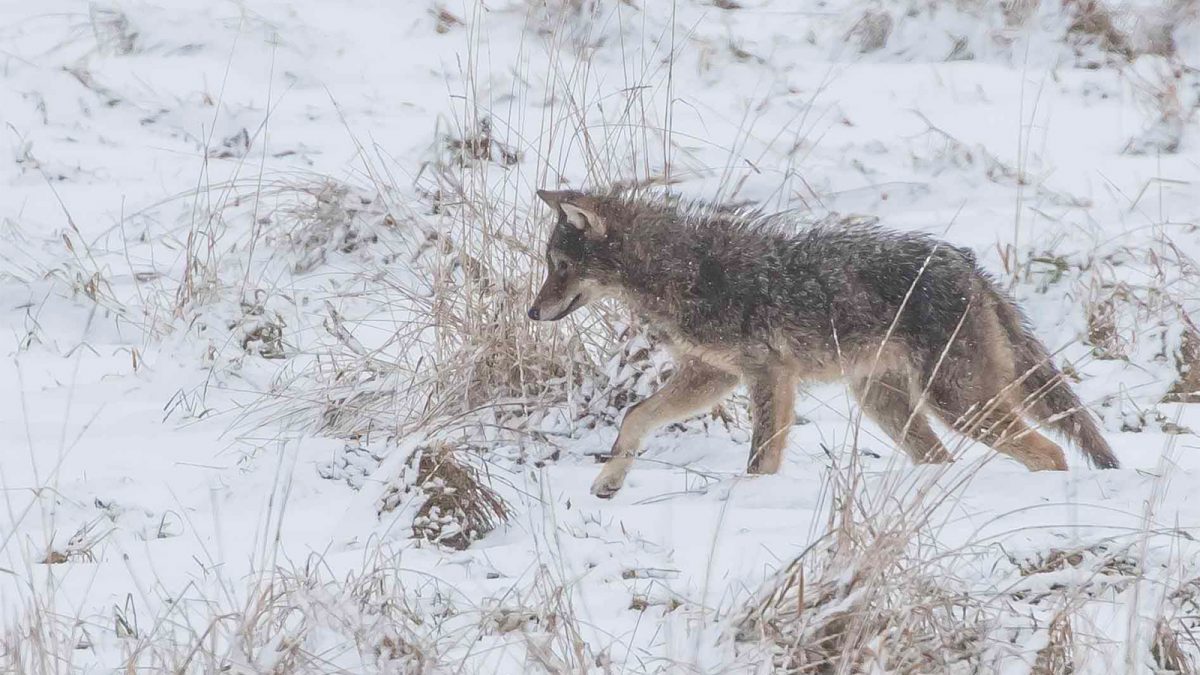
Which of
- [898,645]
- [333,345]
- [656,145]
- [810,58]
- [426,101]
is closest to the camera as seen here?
[898,645]

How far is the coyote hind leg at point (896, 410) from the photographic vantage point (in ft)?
20.6

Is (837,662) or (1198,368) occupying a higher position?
(837,662)

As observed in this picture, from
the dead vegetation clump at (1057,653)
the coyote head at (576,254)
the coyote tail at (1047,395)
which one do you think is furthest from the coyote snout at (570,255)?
the dead vegetation clump at (1057,653)

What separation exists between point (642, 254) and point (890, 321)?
42.4 inches

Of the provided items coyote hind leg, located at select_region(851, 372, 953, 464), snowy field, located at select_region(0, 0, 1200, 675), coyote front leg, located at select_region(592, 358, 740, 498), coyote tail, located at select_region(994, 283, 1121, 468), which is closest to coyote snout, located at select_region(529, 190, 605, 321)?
snowy field, located at select_region(0, 0, 1200, 675)

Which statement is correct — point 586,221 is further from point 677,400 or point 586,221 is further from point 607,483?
point 607,483

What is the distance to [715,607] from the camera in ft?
13.5

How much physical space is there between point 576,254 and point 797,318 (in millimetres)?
966

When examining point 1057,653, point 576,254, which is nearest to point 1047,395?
point 576,254

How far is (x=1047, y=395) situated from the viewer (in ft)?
19.9

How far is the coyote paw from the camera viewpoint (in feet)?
19.0

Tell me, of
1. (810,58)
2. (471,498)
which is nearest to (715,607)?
(471,498)

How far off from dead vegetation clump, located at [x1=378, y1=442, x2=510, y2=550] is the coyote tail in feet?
7.01

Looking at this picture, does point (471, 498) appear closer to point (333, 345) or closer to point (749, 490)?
point (749, 490)
